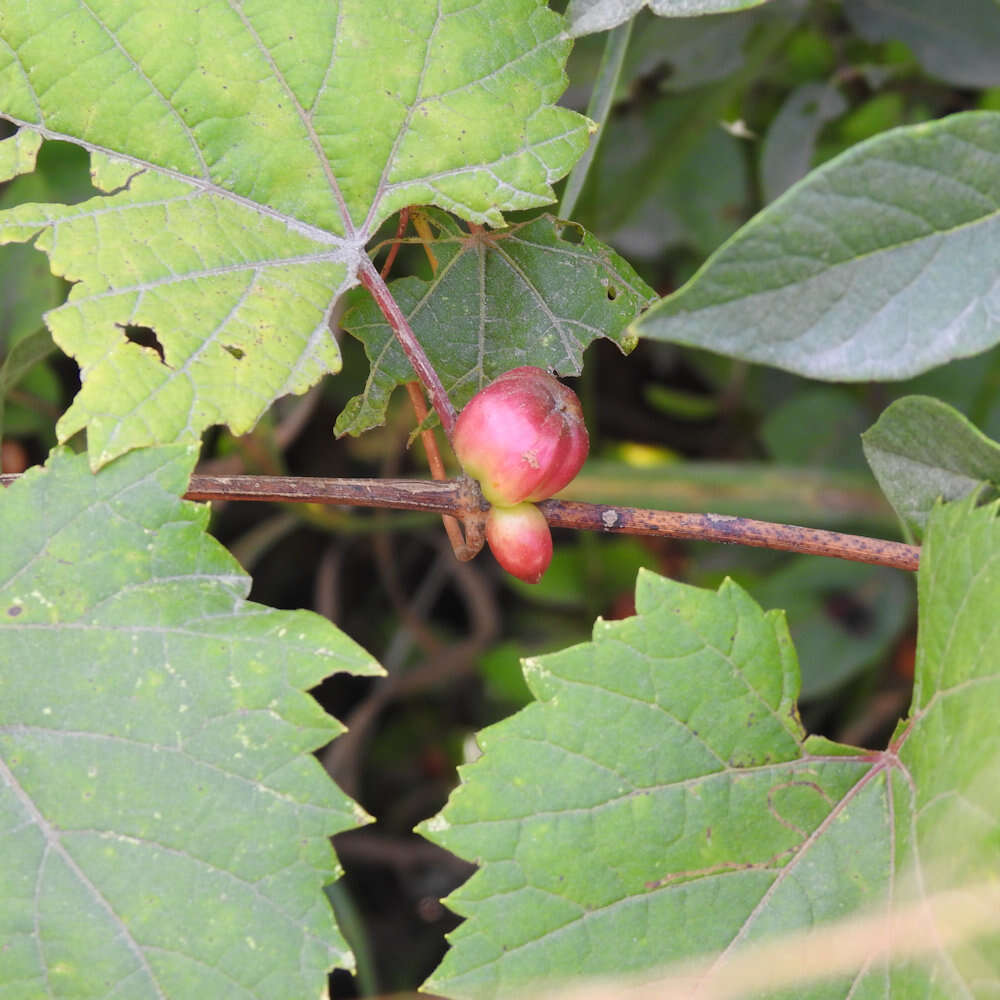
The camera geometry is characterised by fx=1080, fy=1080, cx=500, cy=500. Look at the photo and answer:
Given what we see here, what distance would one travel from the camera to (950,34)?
1548 mm

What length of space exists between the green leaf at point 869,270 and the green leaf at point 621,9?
0.61ft

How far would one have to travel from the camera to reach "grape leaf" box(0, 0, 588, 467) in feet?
2.86

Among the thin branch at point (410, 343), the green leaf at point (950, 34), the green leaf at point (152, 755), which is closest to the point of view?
the green leaf at point (152, 755)

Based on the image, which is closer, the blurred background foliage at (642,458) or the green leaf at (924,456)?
the green leaf at (924,456)

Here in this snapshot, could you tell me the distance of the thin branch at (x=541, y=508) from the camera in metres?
0.90

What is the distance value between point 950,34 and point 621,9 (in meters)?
0.88

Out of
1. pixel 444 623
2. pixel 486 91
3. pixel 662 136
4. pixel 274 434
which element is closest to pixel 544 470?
pixel 486 91

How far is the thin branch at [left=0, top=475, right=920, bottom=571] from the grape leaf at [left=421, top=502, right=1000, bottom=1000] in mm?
61

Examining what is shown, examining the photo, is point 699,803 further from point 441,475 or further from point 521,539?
point 441,475

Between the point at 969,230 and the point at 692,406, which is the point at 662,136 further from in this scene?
the point at 969,230

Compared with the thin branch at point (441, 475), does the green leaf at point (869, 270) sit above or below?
above

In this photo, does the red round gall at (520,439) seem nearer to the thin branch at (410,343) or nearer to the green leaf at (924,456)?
the thin branch at (410,343)

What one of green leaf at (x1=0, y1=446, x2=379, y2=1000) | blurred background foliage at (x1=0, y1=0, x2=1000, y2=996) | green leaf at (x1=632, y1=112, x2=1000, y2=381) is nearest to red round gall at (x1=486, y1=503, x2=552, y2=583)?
green leaf at (x1=0, y1=446, x2=379, y2=1000)

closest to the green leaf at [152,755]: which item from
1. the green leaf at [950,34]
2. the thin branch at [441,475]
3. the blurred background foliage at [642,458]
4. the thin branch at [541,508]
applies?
the thin branch at [541,508]
